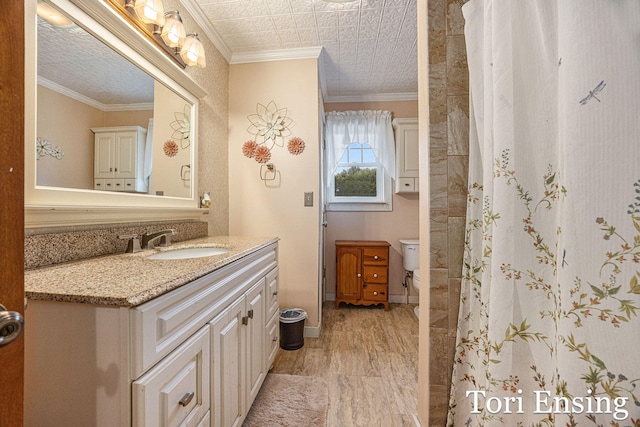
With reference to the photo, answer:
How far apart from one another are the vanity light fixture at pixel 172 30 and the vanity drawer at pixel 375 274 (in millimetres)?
2540

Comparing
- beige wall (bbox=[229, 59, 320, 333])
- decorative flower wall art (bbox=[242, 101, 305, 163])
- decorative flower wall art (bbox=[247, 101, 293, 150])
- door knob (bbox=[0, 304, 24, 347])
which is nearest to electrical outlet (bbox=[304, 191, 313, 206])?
beige wall (bbox=[229, 59, 320, 333])

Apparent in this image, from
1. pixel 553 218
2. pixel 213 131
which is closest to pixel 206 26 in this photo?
pixel 213 131

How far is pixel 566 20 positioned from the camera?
538mm

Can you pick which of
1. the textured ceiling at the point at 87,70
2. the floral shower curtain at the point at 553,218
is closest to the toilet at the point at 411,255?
the floral shower curtain at the point at 553,218

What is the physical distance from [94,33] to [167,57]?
42 centimetres

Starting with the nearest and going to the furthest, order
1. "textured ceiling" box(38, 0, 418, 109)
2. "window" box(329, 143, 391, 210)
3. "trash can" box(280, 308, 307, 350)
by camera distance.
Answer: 1. "textured ceiling" box(38, 0, 418, 109)
2. "trash can" box(280, 308, 307, 350)
3. "window" box(329, 143, 391, 210)

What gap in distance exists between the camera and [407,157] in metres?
3.04

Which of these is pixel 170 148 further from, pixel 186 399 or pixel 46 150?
pixel 186 399

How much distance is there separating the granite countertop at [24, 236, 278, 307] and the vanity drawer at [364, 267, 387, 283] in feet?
6.99

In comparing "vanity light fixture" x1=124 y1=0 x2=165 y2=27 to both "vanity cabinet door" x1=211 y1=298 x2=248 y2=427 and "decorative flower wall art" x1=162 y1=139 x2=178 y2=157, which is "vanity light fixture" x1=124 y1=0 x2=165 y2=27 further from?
"vanity cabinet door" x1=211 y1=298 x2=248 y2=427

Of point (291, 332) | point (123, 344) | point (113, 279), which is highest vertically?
point (113, 279)

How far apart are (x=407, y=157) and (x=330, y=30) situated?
158 cm

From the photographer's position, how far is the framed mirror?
2.96 ft

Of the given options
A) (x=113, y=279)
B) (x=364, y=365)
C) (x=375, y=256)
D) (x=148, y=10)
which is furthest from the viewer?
(x=375, y=256)
